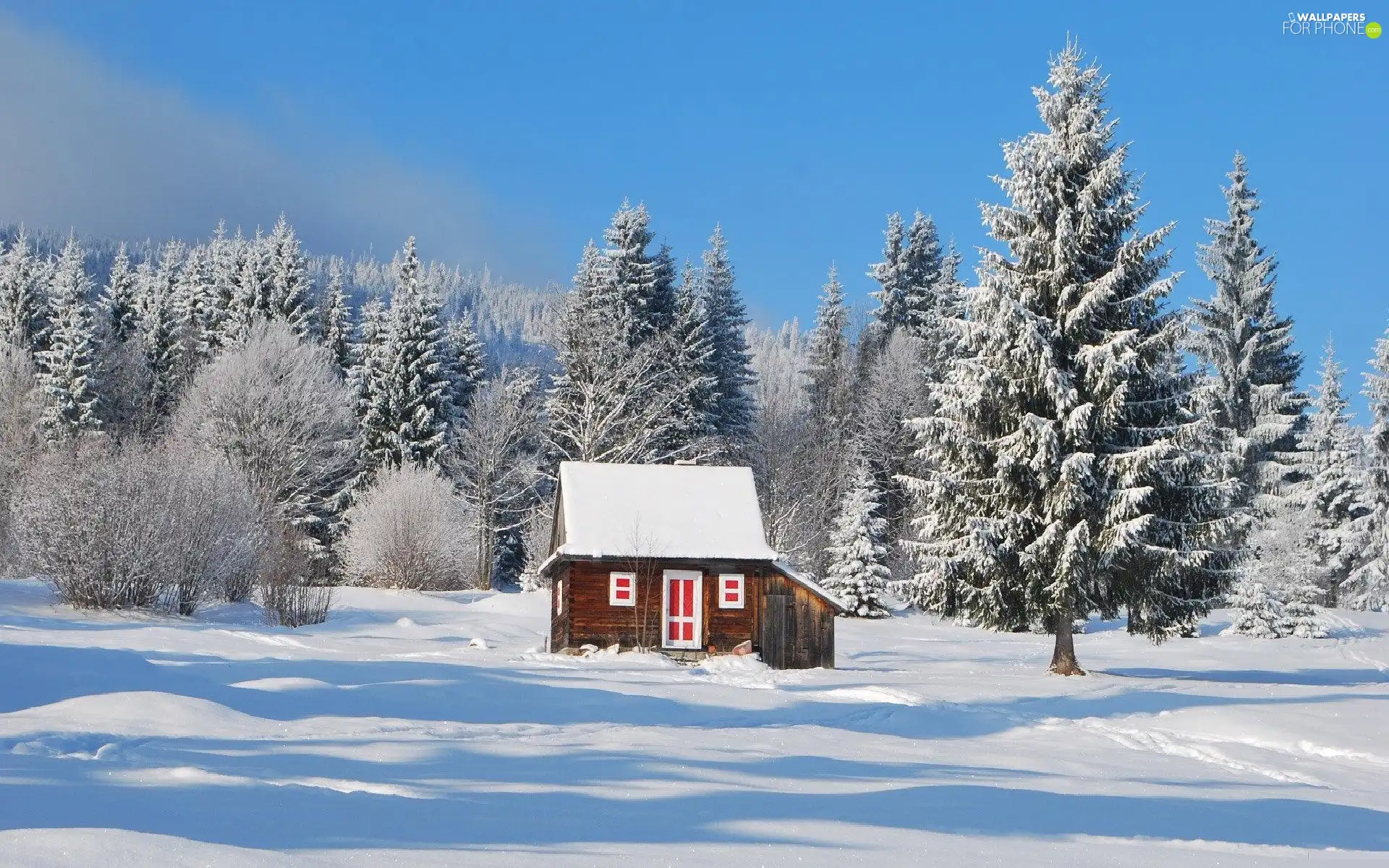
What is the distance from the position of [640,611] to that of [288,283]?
38406 mm

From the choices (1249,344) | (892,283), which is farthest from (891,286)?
(1249,344)

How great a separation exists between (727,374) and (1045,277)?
31534mm

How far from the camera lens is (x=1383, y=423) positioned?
48.9 m

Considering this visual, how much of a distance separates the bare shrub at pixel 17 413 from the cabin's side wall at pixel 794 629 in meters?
33.4

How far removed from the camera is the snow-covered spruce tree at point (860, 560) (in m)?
42.5

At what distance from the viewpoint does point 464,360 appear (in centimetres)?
5869

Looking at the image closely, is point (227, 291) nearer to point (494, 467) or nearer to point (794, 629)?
point (494, 467)

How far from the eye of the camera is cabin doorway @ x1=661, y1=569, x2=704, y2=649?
1064 inches

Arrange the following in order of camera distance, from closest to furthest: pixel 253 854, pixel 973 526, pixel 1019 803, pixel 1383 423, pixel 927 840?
pixel 253 854
pixel 927 840
pixel 1019 803
pixel 973 526
pixel 1383 423

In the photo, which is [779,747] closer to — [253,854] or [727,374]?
[253,854]

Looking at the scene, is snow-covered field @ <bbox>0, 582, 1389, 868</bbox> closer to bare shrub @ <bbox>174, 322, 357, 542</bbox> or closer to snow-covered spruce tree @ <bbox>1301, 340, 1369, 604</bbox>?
bare shrub @ <bbox>174, 322, 357, 542</bbox>

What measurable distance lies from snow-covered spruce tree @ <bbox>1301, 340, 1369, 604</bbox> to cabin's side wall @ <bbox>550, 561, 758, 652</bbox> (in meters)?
32.2

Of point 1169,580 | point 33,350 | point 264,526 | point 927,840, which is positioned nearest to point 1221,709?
point 1169,580

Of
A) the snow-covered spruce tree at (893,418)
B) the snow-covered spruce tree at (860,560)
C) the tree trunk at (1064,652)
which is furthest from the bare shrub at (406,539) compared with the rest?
the tree trunk at (1064,652)
